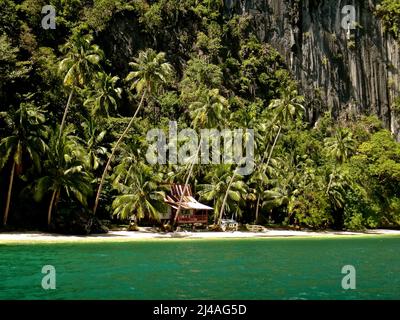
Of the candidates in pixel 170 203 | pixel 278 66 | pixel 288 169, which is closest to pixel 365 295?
pixel 170 203

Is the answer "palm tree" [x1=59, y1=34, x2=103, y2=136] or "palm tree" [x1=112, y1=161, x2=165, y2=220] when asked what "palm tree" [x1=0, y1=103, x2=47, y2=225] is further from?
"palm tree" [x1=112, y1=161, x2=165, y2=220]

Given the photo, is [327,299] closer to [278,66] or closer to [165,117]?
[165,117]

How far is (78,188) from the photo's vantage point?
137 ft

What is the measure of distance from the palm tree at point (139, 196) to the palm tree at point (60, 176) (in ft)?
13.8

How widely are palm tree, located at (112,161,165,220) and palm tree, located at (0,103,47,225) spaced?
867 cm

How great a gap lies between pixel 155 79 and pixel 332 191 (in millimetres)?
25537

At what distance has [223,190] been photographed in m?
54.2

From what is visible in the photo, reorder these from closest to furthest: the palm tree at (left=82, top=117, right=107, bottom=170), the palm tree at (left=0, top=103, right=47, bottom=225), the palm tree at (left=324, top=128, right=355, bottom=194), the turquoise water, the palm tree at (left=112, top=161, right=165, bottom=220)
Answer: the turquoise water → the palm tree at (left=0, top=103, right=47, bottom=225) → the palm tree at (left=112, top=161, right=165, bottom=220) → the palm tree at (left=82, top=117, right=107, bottom=170) → the palm tree at (left=324, top=128, right=355, bottom=194)

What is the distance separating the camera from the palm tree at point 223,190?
53.8 metres

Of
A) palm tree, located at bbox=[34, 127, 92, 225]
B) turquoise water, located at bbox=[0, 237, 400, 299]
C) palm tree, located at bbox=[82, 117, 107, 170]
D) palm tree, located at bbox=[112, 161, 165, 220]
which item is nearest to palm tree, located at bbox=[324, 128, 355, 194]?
palm tree, located at bbox=[112, 161, 165, 220]

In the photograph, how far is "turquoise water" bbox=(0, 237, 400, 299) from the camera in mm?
15367

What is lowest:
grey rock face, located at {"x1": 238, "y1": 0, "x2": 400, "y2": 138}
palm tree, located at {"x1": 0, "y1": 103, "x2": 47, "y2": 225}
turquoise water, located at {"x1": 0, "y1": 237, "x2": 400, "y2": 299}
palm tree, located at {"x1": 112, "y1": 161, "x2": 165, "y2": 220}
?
turquoise water, located at {"x1": 0, "y1": 237, "x2": 400, "y2": 299}

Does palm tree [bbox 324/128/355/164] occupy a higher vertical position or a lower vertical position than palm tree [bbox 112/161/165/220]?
higher

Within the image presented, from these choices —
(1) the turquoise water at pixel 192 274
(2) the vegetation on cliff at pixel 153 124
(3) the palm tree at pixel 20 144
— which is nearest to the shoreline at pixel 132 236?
(2) the vegetation on cliff at pixel 153 124
